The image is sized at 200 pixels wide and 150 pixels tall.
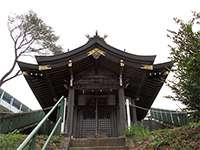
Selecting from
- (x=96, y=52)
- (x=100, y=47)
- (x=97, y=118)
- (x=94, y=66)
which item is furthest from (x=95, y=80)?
(x=97, y=118)

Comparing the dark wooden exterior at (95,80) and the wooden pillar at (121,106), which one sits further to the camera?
the dark wooden exterior at (95,80)

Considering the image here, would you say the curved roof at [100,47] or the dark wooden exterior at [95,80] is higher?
the curved roof at [100,47]

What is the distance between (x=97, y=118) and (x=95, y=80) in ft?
5.42

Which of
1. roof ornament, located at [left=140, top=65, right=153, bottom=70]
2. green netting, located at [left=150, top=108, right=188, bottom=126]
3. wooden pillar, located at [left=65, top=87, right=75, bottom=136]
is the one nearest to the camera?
wooden pillar, located at [left=65, top=87, right=75, bottom=136]

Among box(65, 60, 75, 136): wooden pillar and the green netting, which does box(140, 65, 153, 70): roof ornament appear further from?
the green netting

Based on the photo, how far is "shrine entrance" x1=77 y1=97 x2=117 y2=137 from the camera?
1260 cm

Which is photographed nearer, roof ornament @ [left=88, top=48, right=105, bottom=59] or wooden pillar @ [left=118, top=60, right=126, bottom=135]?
wooden pillar @ [left=118, top=60, right=126, bottom=135]

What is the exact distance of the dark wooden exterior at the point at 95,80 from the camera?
12008 mm

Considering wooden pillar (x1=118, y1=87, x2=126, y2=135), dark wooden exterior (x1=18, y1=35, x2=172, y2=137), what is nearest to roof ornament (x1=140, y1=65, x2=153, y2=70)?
dark wooden exterior (x1=18, y1=35, x2=172, y2=137)

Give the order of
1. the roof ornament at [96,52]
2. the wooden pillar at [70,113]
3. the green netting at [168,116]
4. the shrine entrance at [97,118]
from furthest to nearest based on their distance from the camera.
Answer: the green netting at [168,116]
the shrine entrance at [97,118]
the roof ornament at [96,52]
the wooden pillar at [70,113]

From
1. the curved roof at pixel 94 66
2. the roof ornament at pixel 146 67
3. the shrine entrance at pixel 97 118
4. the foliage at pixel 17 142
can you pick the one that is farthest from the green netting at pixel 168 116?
the foliage at pixel 17 142

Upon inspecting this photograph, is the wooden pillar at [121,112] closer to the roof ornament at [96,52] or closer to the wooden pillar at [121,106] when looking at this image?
the wooden pillar at [121,106]

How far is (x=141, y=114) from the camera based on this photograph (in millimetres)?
16953

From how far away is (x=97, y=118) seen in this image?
12.8 m
